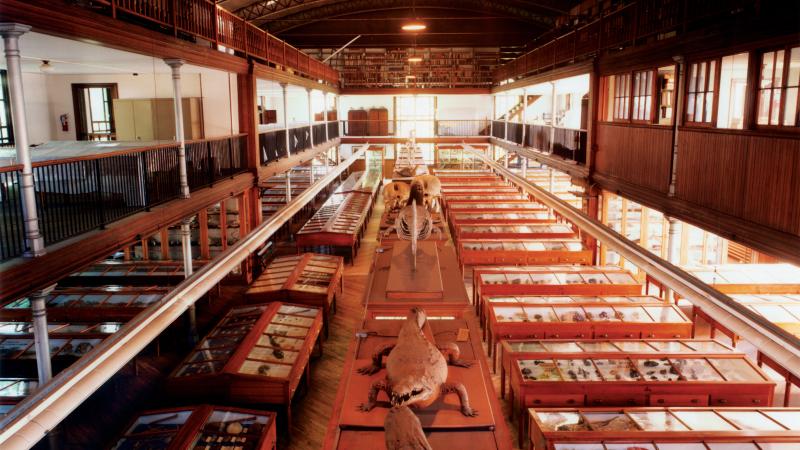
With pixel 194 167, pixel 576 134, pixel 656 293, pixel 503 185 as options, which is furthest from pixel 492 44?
pixel 194 167

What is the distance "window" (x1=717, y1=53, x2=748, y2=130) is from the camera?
847 centimetres

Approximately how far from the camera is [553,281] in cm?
1183

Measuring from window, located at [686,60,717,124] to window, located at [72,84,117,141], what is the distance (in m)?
14.0

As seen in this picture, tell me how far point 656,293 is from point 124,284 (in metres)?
12.6

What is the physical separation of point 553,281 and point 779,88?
567cm

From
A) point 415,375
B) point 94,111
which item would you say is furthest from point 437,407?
point 94,111

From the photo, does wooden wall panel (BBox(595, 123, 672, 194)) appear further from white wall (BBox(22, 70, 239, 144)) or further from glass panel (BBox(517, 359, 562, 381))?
white wall (BBox(22, 70, 239, 144))

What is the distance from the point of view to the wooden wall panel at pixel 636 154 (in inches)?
403

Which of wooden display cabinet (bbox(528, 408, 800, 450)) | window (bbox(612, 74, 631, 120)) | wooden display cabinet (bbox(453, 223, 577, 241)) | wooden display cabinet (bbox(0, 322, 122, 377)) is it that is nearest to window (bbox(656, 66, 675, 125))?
window (bbox(612, 74, 631, 120))

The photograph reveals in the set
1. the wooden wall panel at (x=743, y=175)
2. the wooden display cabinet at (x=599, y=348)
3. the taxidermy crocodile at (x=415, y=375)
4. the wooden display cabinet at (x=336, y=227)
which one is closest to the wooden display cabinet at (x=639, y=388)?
the wooden display cabinet at (x=599, y=348)

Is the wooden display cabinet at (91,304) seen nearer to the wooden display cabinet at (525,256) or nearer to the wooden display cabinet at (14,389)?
the wooden display cabinet at (14,389)

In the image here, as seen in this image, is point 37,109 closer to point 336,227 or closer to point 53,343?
point 53,343

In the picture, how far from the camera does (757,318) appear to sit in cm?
418

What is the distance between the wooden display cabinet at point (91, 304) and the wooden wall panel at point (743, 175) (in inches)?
366
